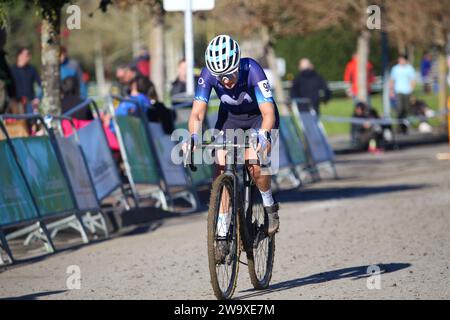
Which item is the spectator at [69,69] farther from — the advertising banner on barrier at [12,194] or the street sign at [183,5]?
the advertising banner on barrier at [12,194]

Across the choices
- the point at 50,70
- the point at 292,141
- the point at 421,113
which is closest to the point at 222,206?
the point at 50,70

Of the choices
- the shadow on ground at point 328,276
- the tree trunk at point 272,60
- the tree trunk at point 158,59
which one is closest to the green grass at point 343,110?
the tree trunk at point 272,60

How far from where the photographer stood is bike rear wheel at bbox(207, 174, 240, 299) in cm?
807

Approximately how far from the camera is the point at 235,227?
852 centimetres

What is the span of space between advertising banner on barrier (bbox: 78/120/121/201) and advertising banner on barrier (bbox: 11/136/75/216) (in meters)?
0.98

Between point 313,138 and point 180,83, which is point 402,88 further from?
point 180,83

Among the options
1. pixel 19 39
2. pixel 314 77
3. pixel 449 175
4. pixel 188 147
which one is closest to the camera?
pixel 188 147

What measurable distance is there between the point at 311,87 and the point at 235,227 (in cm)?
1733

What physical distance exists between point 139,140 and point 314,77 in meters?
11.4

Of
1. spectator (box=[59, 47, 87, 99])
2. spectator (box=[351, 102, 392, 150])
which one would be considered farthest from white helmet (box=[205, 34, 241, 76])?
spectator (box=[351, 102, 392, 150])

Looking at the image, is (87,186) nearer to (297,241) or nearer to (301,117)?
(297,241)

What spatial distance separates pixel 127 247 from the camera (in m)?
12.1

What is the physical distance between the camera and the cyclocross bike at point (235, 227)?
8.19 metres
